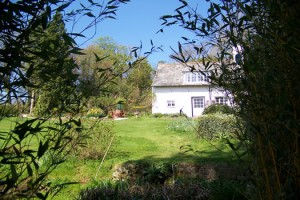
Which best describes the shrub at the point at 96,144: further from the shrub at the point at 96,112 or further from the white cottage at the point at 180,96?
the white cottage at the point at 180,96

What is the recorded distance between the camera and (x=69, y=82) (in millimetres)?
1997

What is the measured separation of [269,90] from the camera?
1.77m

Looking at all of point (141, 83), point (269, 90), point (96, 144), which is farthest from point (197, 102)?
point (269, 90)

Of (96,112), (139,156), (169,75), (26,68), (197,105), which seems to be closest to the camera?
(26,68)

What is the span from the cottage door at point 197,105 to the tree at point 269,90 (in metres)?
32.0

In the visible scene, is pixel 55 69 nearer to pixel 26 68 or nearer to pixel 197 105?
pixel 26 68

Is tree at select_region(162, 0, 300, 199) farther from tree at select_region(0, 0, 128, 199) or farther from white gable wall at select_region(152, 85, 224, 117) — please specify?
white gable wall at select_region(152, 85, 224, 117)

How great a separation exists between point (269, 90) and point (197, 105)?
107 ft

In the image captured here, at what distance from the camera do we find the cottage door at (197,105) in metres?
33.7

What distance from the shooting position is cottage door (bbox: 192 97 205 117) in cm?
3369

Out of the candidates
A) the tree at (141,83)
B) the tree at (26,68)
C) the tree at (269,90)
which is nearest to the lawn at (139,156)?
the tree at (269,90)

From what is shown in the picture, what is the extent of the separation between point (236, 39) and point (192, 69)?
459mm

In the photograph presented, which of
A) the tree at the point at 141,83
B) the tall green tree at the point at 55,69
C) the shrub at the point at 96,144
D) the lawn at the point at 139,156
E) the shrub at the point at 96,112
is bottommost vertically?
the lawn at the point at 139,156

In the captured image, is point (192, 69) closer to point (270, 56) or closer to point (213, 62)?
point (213, 62)
